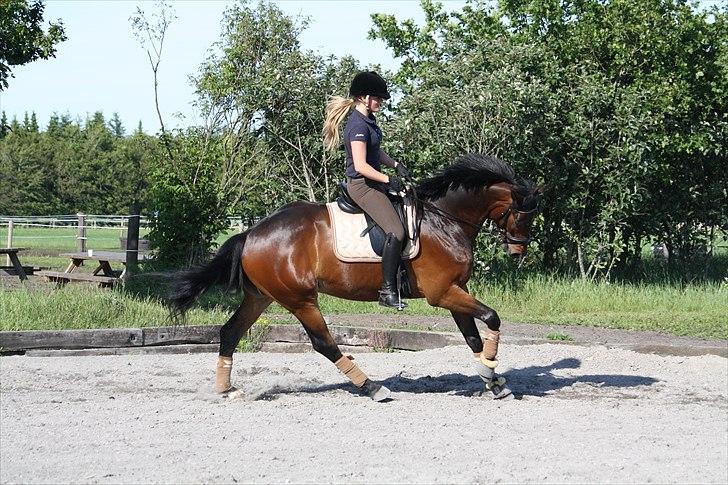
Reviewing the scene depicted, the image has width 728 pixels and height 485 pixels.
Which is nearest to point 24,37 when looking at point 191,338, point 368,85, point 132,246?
point 132,246

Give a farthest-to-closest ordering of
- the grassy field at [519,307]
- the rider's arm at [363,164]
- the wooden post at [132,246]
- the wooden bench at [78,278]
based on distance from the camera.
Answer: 1. the wooden bench at [78,278]
2. the wooden post at [132,246]
3. the grassy field at [519,307]
4. the rider's arm at [363,164]

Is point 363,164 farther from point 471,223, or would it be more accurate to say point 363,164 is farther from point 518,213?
point 518,213

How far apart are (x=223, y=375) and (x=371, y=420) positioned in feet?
6.34

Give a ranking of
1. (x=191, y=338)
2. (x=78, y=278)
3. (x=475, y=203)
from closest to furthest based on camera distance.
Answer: (x=475, y=203), (x=191, y=338), (x=78, y=278)

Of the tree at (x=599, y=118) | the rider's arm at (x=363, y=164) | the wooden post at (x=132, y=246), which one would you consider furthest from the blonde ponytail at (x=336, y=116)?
the wooden post at (x=132, y=246)

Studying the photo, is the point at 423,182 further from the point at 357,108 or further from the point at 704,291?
the point at 704,291

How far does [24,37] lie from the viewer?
49.8 ft

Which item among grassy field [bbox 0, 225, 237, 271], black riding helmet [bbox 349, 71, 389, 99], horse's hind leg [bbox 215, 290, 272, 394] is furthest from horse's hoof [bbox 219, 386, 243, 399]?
grassy field [bbox 0, 225, 237, 271]

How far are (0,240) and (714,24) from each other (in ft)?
105

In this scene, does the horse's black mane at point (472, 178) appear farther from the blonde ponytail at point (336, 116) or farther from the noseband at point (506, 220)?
the blonde ponytail at point (336, 116)

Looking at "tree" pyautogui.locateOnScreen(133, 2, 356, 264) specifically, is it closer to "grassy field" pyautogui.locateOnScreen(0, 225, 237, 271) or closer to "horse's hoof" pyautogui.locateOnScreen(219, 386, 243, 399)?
"grassy field" pyautogui.locateOnScreen(0, 225, 237, 271)

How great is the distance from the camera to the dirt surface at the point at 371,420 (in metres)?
6.15

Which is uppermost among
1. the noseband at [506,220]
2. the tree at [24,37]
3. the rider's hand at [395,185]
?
the tree at [24,37]

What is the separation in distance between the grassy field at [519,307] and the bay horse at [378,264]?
162 cm
